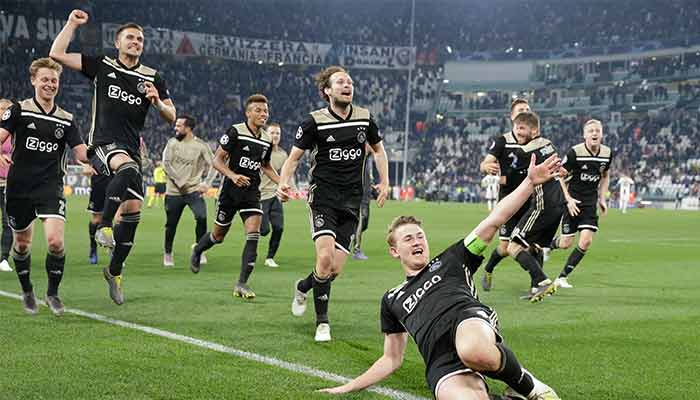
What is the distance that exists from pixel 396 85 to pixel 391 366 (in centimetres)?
6824

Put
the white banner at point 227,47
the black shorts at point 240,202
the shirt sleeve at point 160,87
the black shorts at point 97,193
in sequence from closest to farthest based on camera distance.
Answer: the shirt sleeve at point 160,87 → the black shorts at point 240,202 → the black shorts at point 97,193 → the white banner at point 227,47

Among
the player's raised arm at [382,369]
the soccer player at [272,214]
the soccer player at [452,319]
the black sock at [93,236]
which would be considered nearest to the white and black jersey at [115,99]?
the soccer player at [452,319]

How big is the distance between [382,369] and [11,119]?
4.69 metres

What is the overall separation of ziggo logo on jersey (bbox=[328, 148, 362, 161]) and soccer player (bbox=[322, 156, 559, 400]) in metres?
2.55

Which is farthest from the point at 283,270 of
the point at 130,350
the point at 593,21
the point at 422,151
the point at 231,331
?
the point at 593,21

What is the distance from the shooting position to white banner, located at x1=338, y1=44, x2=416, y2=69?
66750mm

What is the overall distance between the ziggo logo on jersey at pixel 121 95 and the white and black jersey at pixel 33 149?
564 millimetres

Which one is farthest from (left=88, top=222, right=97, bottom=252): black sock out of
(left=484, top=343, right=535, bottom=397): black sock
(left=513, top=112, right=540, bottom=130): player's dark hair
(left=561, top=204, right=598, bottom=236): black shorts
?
(left=484, top=343, right=535, bottom=397): black sock

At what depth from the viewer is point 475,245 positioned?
4773mm

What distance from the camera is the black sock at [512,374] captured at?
4.33 meters

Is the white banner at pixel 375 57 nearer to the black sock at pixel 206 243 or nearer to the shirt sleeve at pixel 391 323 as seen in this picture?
the black sock at pixel 206 243

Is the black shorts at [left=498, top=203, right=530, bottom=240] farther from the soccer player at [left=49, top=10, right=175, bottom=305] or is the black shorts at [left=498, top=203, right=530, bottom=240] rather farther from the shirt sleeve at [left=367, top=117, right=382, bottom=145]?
the soccer player at [left=49, top=10, right=175, bottom=305]

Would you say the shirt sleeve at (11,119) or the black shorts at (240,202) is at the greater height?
the shirt sleeve at (11,119)

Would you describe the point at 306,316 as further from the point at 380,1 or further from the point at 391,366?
the point at 380,1
